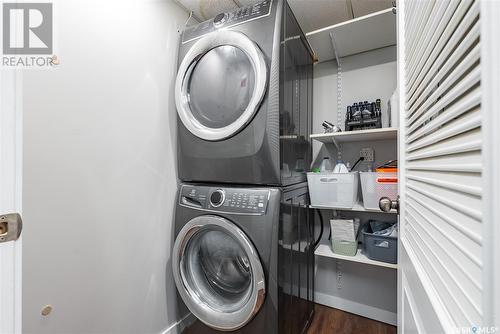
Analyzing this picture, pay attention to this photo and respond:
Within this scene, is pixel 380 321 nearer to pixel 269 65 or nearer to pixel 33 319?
pixel 269 65

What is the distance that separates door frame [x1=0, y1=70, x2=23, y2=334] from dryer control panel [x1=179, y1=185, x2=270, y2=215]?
0.76m

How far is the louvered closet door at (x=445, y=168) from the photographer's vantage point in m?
0.33

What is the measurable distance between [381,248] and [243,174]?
1.01 m

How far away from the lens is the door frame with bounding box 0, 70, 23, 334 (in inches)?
22.2

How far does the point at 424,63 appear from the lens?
55 cm

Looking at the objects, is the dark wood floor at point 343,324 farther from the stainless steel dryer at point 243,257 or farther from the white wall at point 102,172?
the white wall at point 102,172

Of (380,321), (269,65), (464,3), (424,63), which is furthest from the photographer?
(380,321)

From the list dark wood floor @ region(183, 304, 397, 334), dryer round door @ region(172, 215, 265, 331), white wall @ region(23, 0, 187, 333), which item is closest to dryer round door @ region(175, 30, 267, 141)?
white wall @ region(23, 0, 187, 333)

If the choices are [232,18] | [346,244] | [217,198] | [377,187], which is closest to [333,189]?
[377,187]

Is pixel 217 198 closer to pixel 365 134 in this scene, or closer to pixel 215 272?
pixel 215 272

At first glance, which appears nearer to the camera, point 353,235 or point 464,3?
point 464,3

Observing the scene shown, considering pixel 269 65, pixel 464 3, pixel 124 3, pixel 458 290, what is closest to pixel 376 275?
pixel 458 290

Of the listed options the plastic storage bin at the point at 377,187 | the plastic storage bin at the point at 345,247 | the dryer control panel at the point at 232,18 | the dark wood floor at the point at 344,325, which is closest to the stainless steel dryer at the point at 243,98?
the dryer control panel at the point at 232,18

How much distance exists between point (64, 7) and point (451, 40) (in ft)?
4.45
